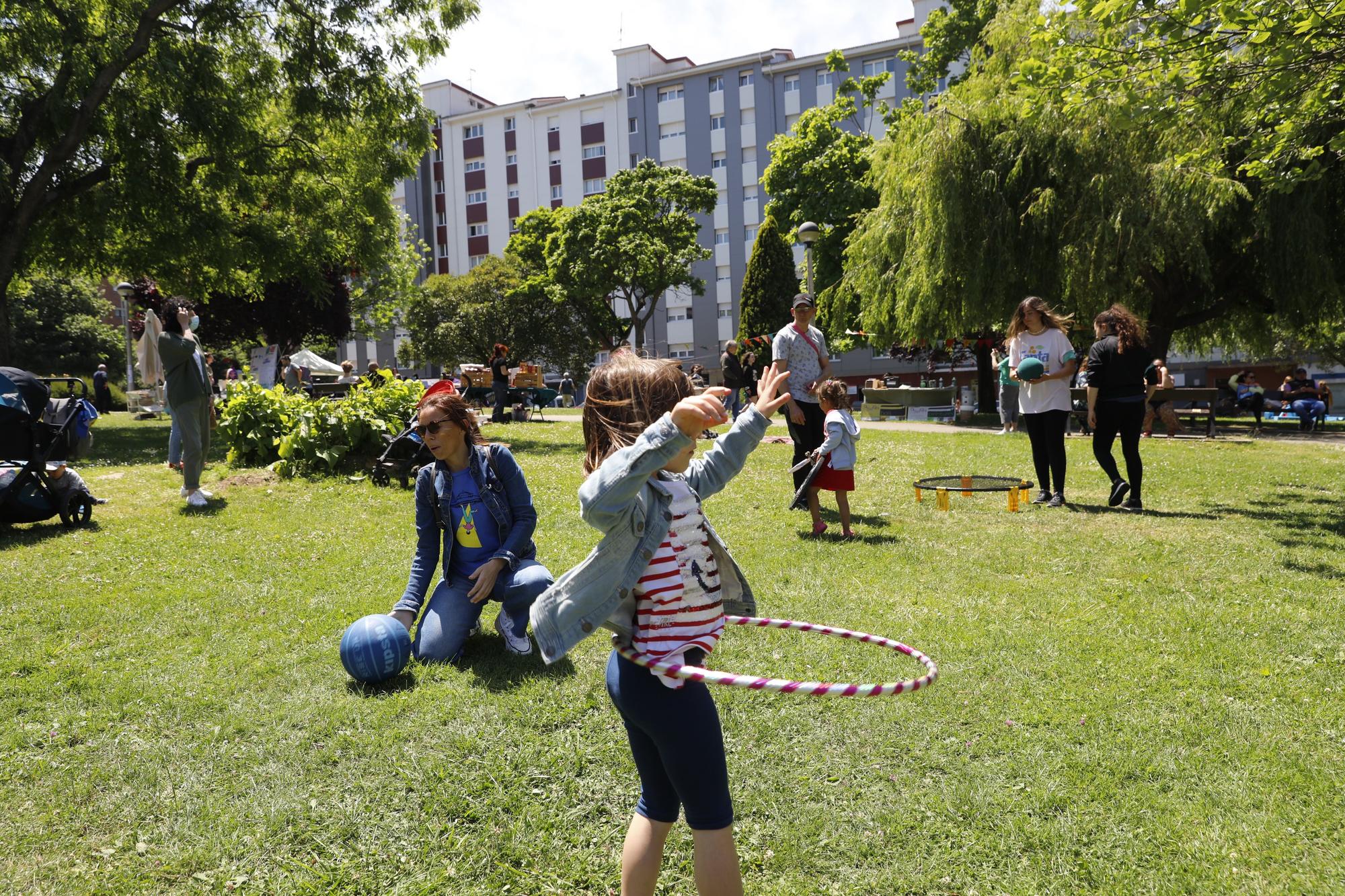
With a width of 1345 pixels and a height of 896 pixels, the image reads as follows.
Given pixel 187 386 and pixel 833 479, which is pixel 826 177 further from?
pixel 187 386

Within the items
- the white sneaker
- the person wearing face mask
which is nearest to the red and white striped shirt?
the white sneaker

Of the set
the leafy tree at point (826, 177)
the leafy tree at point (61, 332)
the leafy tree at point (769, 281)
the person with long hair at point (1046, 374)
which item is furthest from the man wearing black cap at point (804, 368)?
the leafy tree at point (61, 332)

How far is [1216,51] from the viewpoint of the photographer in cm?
896

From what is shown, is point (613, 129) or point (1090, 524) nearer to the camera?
point (1090, 524)

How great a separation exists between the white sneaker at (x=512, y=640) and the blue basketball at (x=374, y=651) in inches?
23.4

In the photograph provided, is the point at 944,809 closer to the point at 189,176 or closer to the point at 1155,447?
the point at 1155,447

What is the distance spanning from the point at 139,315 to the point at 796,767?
46.3m

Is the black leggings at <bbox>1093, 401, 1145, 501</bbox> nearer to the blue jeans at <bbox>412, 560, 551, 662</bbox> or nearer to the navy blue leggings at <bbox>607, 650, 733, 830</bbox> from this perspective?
the blue jeans at <bbox>412, 560, 551, 662</bbox>

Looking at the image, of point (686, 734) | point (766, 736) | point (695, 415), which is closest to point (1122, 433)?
point (766, 736)

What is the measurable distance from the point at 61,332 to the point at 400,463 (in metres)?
46.0

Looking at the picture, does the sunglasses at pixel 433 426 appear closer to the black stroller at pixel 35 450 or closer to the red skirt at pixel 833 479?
the red skirt at pixel 833 479

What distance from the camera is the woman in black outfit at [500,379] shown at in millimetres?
21828

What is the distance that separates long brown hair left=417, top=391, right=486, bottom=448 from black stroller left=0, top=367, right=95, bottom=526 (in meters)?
5.27

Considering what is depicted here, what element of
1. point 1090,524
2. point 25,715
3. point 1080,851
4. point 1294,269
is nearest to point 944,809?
point 1080,851
